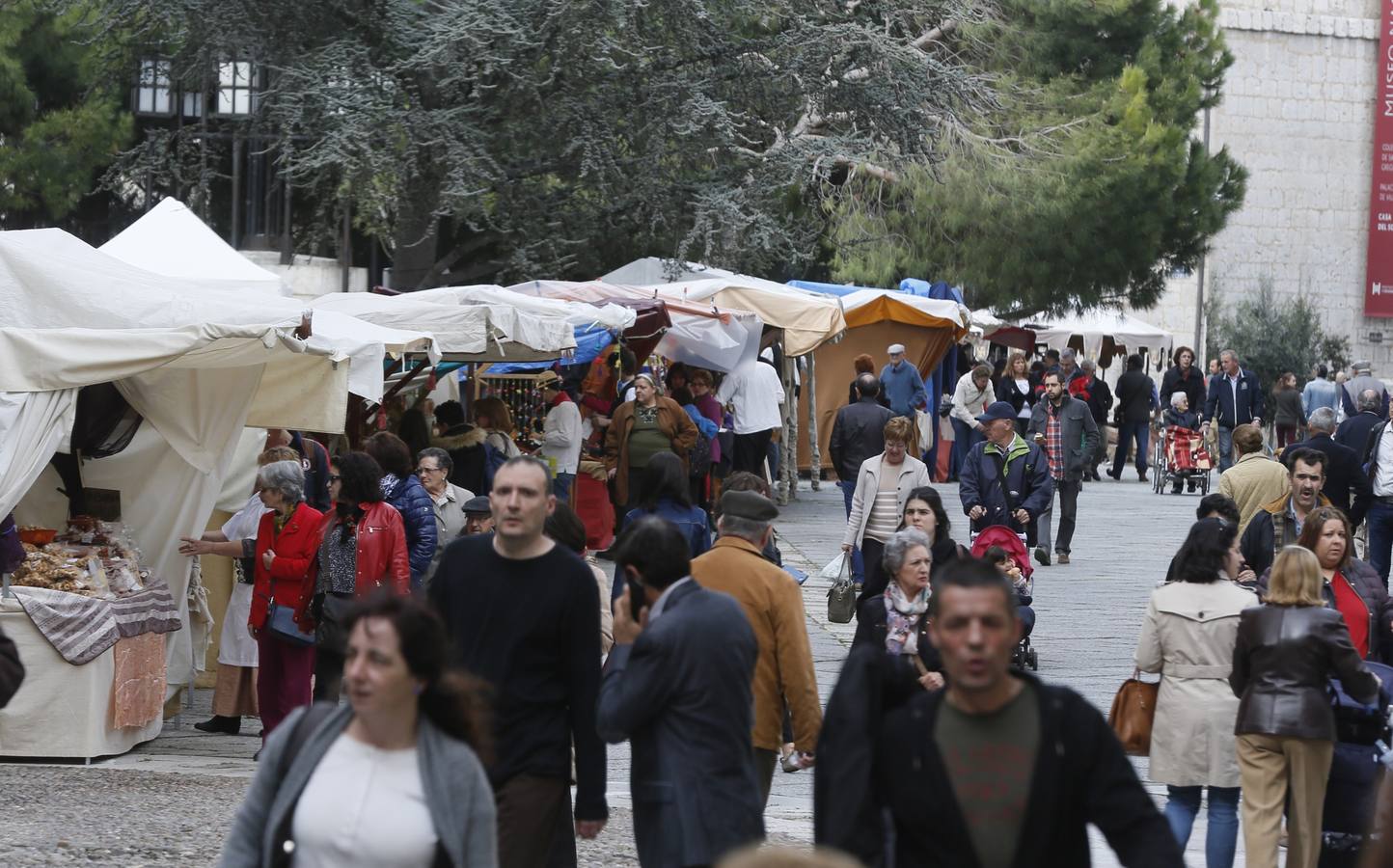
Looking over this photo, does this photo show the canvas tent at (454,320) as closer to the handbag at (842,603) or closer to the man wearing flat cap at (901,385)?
the handbag at (842,603)

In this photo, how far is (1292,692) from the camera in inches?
257

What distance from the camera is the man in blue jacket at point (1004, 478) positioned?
12.5 meters

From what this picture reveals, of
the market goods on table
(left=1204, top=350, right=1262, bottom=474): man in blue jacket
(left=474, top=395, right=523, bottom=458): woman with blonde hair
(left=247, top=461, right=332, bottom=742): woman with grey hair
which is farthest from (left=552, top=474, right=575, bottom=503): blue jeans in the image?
(left=1204, top=350, right=1262, bottom=474): man in blue jacket

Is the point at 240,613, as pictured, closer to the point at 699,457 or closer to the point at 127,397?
the point at 127,397

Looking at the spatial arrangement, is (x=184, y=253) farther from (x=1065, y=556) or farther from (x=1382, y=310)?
(x=1382, y=310)

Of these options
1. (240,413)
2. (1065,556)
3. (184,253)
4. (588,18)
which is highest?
(588,18)

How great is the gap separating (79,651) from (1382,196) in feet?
143

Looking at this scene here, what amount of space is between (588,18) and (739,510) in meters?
13.6

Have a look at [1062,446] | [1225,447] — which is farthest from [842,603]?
[1225,447]

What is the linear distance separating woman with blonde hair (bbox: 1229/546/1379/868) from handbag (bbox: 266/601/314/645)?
4.29m

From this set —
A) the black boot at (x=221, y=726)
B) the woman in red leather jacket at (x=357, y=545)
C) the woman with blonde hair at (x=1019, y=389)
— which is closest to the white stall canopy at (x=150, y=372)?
the black boot at (x=221, y=726)

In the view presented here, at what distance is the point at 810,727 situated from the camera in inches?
232

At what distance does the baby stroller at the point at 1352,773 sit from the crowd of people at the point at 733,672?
18 centimetres

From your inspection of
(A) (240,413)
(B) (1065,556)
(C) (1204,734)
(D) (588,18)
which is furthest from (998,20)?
(C) (1204,734)
